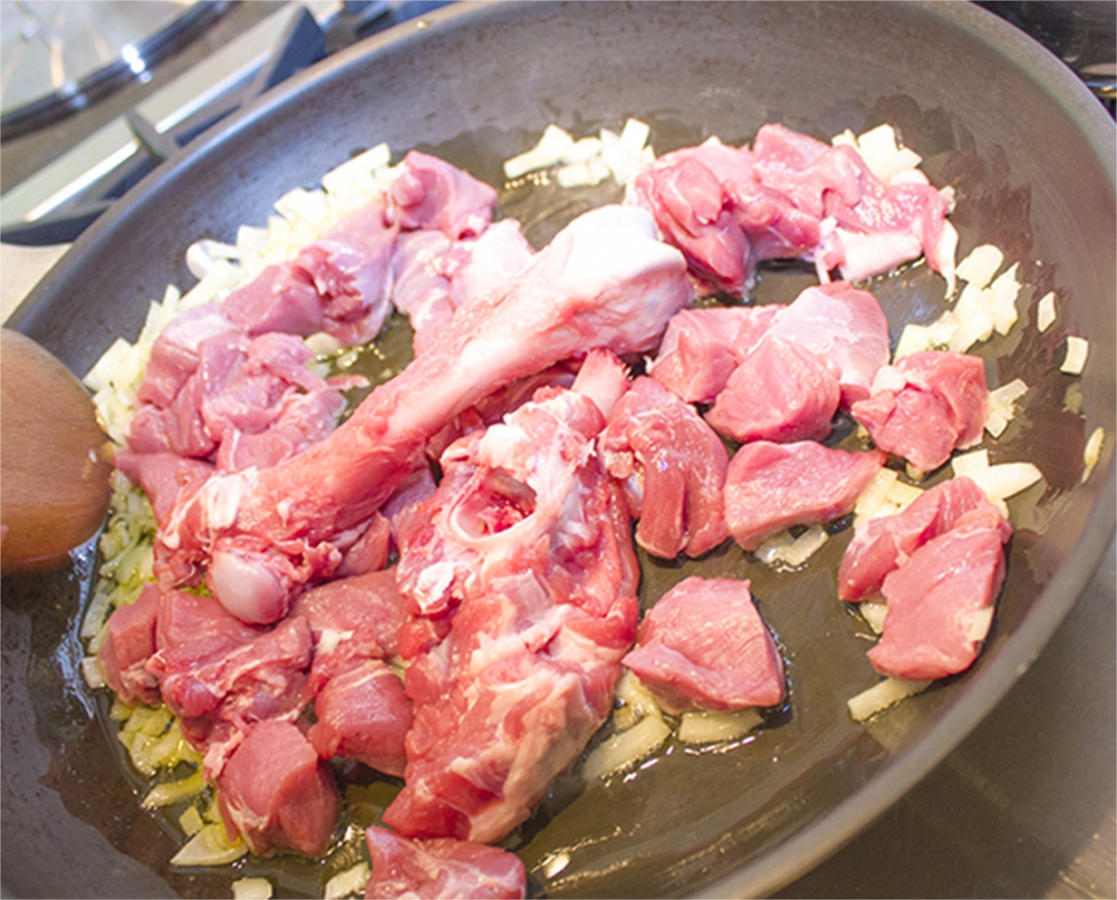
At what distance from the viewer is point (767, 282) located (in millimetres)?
2551

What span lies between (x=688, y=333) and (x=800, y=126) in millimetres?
950

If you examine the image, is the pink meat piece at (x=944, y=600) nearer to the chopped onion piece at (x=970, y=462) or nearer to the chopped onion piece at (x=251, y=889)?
the chopped onion piece at (x=970, y=462)

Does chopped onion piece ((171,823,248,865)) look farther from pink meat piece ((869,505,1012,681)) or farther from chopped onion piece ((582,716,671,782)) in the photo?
pink meat piece ((869,505,1012,681))

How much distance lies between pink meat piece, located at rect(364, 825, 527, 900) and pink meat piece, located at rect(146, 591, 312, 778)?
0.43 m

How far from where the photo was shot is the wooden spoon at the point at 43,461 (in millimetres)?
2359

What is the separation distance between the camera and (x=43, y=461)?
2.44 m

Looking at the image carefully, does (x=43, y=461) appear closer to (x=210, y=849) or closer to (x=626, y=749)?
(x=210, y=849)

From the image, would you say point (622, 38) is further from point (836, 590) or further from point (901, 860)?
point (901, 860)

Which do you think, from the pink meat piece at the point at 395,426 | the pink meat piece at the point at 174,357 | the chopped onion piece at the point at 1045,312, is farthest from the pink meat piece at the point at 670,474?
the pink meat piece at the point at 174,357

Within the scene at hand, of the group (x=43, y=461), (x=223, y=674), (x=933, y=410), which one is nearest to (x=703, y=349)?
(x=933, y=410)

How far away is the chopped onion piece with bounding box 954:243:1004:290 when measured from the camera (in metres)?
2.25

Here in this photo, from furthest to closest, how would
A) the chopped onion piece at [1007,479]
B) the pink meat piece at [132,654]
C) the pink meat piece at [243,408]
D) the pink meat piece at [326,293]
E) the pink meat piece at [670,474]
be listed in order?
the pink meat piece at [326,293] → the pink meat piece at [243,408] → the pink meat piece at [132,654] → the pink meat piece at [670,474] → the chopped onion piece at [1007,479]

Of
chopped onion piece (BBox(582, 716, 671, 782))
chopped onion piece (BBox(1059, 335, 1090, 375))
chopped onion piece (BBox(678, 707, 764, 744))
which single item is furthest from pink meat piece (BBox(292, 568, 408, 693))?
chopped onion piece (BBox(1059, 335, 1090, 375))

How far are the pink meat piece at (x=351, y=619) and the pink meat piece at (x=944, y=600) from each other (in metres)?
1.09
